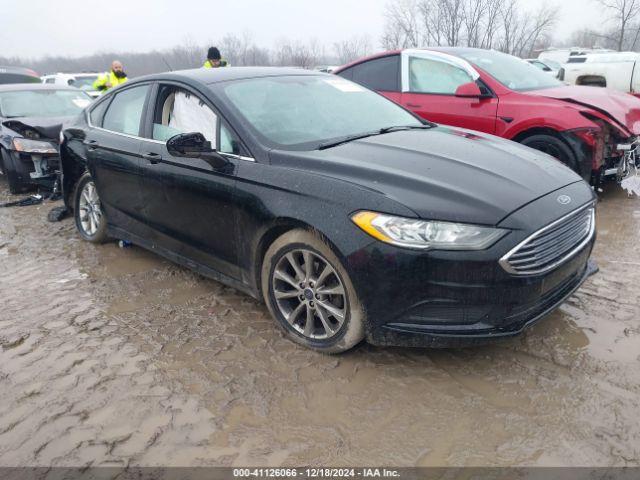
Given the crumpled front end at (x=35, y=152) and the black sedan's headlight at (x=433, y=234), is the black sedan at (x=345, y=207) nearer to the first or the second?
the black sedan's headlight at (x=433, y=234)

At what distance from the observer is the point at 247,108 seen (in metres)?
3.33

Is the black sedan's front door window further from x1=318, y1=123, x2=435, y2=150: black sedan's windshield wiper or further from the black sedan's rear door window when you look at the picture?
x1=318, y1=123, x2=435, y2=150: black sedan's windshield wiper

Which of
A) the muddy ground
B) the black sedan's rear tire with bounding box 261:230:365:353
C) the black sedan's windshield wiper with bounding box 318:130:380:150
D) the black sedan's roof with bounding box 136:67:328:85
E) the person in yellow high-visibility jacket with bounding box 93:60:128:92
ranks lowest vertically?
the muddy ground

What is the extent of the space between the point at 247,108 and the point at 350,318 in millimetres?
1529

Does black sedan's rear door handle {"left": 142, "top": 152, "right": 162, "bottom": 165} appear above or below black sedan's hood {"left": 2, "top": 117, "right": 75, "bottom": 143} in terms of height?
below

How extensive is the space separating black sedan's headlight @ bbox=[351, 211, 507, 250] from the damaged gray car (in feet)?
19.1

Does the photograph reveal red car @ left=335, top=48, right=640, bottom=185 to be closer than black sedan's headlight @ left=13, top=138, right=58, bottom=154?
Yes

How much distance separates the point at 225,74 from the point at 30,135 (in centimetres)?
444

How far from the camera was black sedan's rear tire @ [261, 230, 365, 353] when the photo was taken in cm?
274

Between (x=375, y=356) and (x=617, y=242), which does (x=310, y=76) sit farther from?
(x=617, y=242)

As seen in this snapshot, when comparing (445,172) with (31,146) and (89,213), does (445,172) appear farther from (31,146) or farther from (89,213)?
(31,146)

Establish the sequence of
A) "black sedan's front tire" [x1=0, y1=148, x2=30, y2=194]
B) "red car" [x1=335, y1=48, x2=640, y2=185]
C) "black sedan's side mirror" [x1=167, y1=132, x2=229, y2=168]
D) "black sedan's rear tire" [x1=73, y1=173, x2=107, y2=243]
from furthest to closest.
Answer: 1. "black sedan's front tire" [x1=0, y1=148, x2=30, y2=194]
2. "red car" [x1=335, y1=48, x2=640, y2=185]
3. "black sedan's rear tire" [x1=73, y1=173, x2=107, y2=243]
4. "black sedan's side mirror" [x1=167, y1=132, x2=229, y2=168]

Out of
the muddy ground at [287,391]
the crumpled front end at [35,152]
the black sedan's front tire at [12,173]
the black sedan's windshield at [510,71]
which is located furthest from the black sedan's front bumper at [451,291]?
the black sedan's front tire at [12,173]

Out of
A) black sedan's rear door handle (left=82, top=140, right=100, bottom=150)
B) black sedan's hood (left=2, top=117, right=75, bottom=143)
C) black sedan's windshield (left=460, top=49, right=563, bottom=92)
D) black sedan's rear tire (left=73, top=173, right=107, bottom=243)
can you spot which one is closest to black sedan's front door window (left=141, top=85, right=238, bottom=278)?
black sedan's rear door handle (left=82, top=140, right=100, bottom=150)
